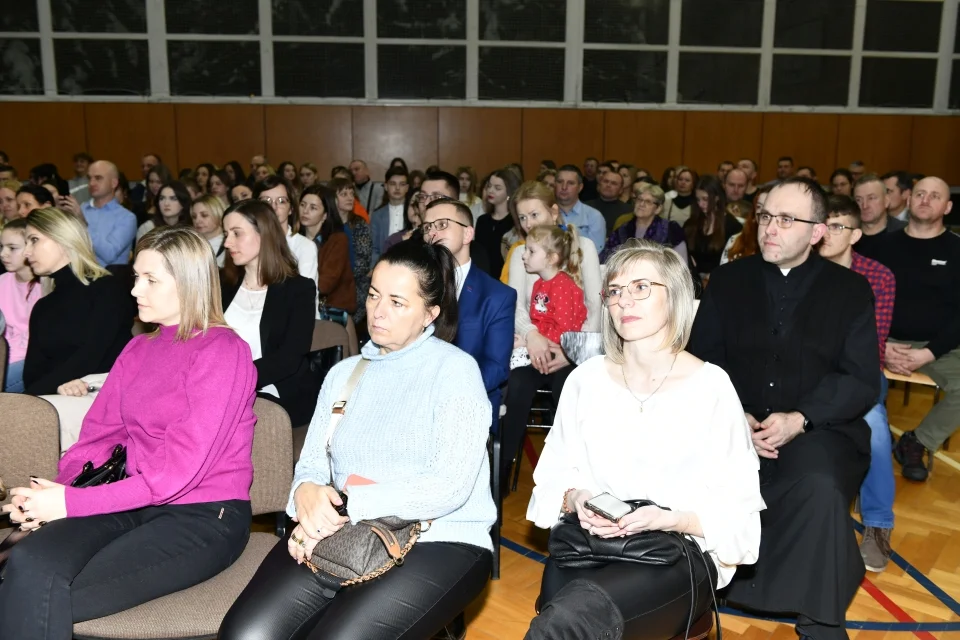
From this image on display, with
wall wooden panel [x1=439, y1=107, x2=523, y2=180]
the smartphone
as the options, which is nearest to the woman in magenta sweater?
the smartphone

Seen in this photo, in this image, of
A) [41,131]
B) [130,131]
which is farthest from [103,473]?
[41,131]

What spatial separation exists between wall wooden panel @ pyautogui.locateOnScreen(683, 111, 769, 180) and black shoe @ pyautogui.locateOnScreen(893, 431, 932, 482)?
9755 mm

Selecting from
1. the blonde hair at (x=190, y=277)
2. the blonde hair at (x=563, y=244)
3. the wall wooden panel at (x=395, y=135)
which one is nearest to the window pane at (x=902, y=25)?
the wall wooden panel at (x=395, y=135)

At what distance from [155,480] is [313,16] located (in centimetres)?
1147

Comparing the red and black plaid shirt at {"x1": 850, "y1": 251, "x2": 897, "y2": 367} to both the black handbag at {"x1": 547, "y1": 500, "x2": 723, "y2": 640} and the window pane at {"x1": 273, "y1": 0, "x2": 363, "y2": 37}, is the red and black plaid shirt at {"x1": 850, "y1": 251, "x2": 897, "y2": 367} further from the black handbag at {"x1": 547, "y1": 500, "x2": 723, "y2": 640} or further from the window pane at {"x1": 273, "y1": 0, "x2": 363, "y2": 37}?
the window pane at {"x1": 273, "y1": 0, "x2": 363, "y2": 37}

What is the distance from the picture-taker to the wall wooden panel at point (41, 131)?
1276 cm

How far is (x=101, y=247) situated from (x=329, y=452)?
4663mm

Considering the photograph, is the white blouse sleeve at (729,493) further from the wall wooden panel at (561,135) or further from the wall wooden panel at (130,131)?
the wall wooden panel at (130,131)

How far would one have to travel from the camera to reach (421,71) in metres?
12.8

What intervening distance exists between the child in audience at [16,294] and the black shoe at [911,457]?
475 centimetres

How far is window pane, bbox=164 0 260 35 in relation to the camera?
40.2 ft

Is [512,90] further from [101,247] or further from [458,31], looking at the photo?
[101,247]

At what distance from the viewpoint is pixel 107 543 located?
221 cm

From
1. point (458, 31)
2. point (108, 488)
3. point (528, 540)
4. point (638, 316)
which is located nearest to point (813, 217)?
point (638, 316)
